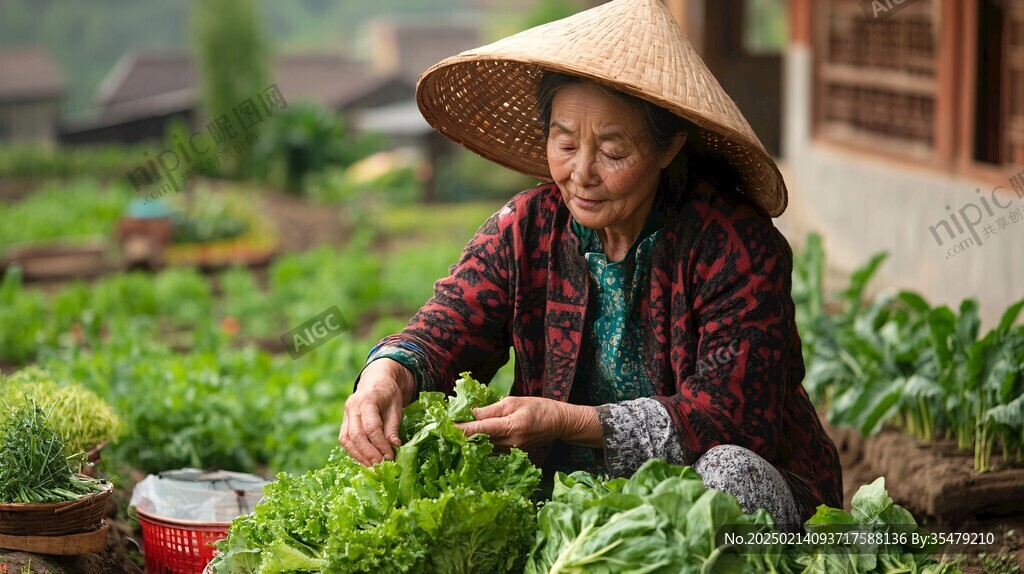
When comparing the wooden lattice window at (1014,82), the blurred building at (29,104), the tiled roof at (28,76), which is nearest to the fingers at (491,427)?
the wooden lattice window at (1014,82)

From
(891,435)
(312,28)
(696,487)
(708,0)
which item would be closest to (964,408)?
(891,435)

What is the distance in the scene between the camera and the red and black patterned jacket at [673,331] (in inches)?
107

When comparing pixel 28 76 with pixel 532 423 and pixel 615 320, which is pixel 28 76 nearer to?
pixel 615 320

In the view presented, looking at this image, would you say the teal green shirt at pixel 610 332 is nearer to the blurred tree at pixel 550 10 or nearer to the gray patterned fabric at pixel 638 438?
the gray patterned fabric at pixel 638 438

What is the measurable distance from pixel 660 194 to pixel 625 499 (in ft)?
3.00

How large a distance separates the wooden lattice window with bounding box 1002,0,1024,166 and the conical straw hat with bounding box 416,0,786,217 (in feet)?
13.4

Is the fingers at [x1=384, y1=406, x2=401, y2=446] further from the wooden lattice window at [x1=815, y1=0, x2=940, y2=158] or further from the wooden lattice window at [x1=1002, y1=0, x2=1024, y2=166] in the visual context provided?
the wooden lattice window at [x1=815, y1=0, x2=940, y2=158]

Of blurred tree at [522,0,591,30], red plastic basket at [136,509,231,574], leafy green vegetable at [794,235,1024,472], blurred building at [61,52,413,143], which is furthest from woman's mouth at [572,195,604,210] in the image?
blurred building at [61,52,413,143]

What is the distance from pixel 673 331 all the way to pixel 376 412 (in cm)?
79

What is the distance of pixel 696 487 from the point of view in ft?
7.83

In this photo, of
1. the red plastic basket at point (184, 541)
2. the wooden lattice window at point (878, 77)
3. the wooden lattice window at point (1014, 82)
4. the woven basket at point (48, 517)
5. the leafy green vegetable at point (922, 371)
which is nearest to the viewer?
the woven basket at point (48, 517)

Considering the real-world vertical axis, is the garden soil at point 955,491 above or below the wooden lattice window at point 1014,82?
below

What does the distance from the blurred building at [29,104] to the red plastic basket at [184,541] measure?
2185cm

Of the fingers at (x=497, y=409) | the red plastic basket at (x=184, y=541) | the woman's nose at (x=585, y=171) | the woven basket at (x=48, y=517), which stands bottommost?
the red plastic basket at (x=184, y=541)
